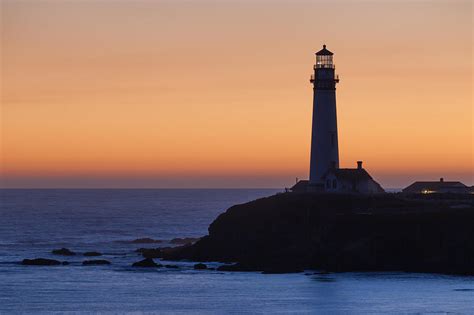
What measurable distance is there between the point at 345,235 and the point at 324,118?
48.8 feet

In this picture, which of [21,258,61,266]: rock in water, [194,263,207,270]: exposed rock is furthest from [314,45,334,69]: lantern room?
[21,258,61,266]: rock in water

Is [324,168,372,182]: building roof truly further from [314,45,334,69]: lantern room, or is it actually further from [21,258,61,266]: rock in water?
[21,258,61,266]: rock in water

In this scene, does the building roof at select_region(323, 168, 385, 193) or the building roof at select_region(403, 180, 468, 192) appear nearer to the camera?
the building roof at select_region(323, 168, 385, 193)

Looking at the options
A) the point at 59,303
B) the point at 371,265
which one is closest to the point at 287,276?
the point at 371,265

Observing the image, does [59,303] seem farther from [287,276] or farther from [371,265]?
[371,265]

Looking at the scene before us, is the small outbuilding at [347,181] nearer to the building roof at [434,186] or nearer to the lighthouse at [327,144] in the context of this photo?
the lighthouse at [327,144]

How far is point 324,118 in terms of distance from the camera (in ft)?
292

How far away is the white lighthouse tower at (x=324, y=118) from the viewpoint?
8912cm

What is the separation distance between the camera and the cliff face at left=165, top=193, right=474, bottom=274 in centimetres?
7431

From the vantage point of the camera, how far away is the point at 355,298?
63625 millimetres

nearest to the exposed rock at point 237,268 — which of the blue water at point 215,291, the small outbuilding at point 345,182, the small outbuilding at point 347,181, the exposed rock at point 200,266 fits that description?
the blue water at point 215,291

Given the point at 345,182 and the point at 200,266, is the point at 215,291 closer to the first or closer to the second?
the point at 200,266

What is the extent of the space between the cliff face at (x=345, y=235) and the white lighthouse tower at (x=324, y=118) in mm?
4756

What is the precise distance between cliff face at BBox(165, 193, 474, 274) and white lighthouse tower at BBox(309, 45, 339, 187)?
4.76 m
